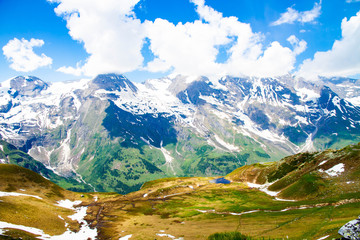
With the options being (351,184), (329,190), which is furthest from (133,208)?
(351,184)

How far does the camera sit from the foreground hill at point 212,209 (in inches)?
1997

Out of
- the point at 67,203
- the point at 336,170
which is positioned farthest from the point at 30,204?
the point at 336,170

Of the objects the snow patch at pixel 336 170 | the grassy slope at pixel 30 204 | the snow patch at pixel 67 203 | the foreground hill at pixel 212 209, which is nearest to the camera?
the foreground hill at pixel 212 209

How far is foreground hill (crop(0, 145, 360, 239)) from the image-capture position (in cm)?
5072

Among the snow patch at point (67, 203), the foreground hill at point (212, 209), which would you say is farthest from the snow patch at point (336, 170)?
the snow patch at point (67, 203)

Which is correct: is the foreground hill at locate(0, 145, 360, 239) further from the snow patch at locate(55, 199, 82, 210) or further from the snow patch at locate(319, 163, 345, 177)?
the snow patch at locate(55, 199, 82, 210)

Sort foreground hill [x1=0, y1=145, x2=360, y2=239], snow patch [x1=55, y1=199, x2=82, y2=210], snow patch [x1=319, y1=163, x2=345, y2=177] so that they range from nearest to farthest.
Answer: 1. foreground hill [x1=0, y1=145, x2=360, y2=239]
2. snow patch [x1=319, y1=163, x2=345, y2=177]
3. snow patch [x1=55, y1=199, x2=82, y2=210]

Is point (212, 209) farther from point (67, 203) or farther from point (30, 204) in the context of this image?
point (67, 203)

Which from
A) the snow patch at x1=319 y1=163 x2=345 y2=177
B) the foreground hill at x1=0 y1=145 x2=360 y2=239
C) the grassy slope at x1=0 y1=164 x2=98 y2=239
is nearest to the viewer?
the foreground hill at x1=0 y1=145 x2=360 y2=239

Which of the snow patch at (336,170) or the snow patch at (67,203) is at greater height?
the snow patch at (336,170)

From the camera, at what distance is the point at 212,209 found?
9412 centimetres

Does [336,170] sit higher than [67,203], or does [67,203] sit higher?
[336,170]

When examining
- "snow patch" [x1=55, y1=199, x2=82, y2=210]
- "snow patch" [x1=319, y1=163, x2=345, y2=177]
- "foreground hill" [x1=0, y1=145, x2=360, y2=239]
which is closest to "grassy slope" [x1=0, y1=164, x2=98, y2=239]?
"foreground hill" [x1=0, y1=145, x2=360, y2=239]

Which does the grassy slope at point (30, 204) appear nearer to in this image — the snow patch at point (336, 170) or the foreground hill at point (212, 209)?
the foreground hill at point (212, 209)
